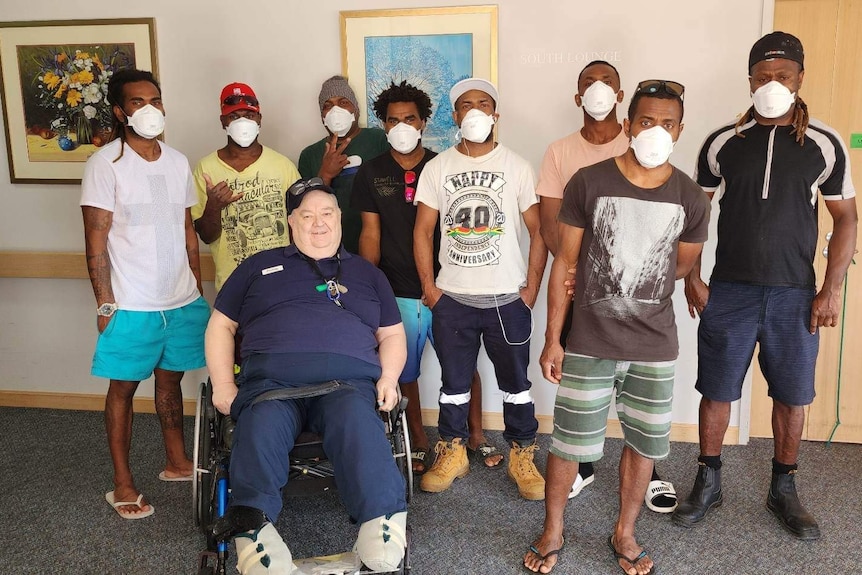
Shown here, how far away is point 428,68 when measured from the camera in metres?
3.24

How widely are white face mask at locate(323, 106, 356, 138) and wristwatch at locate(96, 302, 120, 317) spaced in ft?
3.76

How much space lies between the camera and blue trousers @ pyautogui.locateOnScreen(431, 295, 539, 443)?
8.98 ft

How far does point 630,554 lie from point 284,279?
4.74 ft

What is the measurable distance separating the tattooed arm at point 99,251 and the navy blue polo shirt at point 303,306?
20.2 inches

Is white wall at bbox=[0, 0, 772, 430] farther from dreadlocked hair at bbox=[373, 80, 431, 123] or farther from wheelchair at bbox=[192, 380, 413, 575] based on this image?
wheelchair at bbox=[192, 380, 413, 575]

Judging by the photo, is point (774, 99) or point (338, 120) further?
point (338, 120)

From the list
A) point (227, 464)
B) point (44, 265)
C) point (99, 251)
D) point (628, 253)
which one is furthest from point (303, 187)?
point (44, 265)

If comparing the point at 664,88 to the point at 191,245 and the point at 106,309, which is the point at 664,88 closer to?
the point at 191,245

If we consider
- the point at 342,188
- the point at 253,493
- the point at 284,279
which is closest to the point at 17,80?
the point at 342,188

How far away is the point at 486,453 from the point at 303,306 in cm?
119

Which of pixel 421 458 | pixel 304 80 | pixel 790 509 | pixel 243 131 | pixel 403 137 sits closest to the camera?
pixel 790 509

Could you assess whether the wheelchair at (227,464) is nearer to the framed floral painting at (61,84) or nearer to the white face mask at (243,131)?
the white face mask at (243,131)

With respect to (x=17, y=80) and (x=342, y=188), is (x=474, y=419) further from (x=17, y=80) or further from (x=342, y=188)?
(x=17, y=80)

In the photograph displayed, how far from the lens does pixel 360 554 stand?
6.37 ft
